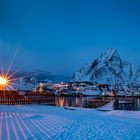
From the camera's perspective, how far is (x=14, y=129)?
8.59 metres

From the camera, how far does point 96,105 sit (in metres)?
23.7

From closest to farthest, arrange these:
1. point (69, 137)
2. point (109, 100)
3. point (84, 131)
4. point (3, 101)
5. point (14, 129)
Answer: point (69, 137)
point (14, 129)
point (84, 131)
point (3, 101)
point (109, 100)

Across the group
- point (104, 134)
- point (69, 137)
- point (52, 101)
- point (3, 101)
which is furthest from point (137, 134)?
point (52, 101)

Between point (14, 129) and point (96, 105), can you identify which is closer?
point (14, 129)

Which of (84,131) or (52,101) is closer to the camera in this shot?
(84,131)

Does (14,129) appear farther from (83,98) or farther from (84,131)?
(83,98)

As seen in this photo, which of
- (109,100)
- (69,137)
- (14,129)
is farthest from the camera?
(109,100)

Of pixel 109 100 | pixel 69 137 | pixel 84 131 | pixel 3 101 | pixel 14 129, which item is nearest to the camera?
pixel 69 137

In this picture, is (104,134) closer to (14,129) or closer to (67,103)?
(14,129)

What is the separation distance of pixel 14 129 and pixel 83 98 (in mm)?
15440

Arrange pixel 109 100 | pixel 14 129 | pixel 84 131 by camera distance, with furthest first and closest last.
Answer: pixel 109 100 < pixel 84 131 < pixel 14 129

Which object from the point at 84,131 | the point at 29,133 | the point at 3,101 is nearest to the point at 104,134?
the point at 84,131

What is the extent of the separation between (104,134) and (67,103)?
14.8 meters

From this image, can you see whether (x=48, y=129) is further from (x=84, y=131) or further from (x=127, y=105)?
(x=127, y=105)
